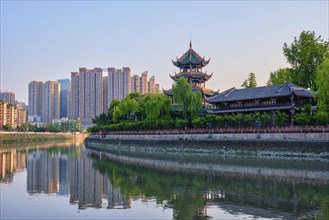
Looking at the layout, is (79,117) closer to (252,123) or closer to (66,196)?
(252,123)

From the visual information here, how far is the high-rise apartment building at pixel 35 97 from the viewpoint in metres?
171

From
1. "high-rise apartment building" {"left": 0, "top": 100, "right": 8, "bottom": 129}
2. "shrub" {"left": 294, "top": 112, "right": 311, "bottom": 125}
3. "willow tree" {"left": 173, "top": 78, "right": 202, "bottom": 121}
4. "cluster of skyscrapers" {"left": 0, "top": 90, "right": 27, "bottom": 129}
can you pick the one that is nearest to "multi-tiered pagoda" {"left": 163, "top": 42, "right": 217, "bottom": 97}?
"willow tree" {"left": 173, "top": 78, "right": 202, "bottom": 121}

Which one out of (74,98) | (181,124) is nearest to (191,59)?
(181,124)

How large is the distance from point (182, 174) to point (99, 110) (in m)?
124

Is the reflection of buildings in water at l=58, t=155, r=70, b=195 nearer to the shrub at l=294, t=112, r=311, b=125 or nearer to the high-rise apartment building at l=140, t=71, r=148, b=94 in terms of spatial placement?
the shrub at l=294, t=112, r=311, b=125

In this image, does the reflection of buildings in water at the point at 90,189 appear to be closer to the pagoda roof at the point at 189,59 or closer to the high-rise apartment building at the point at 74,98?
the pagoda roof at the point at 189,59

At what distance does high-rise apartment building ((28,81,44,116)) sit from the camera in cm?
17062

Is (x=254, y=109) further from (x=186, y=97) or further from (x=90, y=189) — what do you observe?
(x=90, y=189)

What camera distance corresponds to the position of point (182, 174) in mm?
25344

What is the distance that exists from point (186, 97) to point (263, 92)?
31.3ft

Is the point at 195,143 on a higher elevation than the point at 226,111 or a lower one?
lower

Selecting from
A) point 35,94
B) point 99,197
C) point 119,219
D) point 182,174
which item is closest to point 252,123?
point 182,174

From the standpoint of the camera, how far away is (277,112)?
133 ft

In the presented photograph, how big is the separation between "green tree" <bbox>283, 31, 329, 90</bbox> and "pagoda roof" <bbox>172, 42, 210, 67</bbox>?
14772mm
